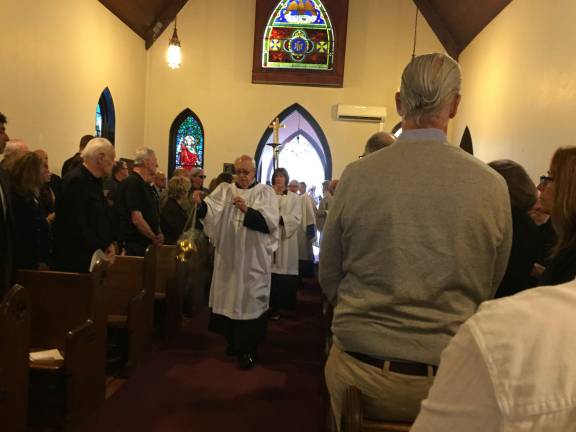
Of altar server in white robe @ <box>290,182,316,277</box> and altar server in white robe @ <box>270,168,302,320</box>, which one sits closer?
altar server in white robe @ <box>270,168,302,320</box>

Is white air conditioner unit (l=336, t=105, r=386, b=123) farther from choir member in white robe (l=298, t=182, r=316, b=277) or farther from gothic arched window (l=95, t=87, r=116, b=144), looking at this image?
gothic arched window (l=95, t=87, r=116, b=144)

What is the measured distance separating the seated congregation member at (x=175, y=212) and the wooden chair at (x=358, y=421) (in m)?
4.78

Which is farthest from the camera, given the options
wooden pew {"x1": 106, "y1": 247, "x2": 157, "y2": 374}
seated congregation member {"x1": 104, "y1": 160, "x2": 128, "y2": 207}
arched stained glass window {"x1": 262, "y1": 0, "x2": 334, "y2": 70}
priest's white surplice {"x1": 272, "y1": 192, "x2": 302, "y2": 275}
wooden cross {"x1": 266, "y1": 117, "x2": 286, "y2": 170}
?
arched stained glass window {"x1": 262, "y1": 0, "x2": 334, "y2": 70}

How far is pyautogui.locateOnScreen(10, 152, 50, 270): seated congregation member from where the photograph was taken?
3486mm

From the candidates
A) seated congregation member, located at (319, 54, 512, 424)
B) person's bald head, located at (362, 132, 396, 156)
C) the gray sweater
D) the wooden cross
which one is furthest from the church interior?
person's bald head, located at (362, 132, 396, 156)

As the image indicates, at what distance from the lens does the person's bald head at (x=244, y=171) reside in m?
4.73

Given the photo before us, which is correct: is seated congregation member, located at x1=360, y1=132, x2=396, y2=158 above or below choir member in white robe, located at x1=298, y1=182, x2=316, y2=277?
above

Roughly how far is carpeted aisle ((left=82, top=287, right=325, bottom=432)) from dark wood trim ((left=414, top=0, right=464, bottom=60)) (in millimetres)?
8603

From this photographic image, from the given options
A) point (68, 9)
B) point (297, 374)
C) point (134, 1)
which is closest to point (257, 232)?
point (297, 374)

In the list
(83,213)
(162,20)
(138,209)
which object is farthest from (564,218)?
(162,20)

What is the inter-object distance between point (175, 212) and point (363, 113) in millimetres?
6763

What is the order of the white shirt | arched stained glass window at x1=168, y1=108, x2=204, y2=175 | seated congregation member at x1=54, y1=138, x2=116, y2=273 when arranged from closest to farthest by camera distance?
the white shirt → seated congregation member at x1=54, y1=138, x2=116, y2=273 → arched stained glass window at x1=168, y1=108, x2=204, y2=175

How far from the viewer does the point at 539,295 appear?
52 centimetres

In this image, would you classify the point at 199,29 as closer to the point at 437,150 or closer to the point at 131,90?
the point at 131,90
